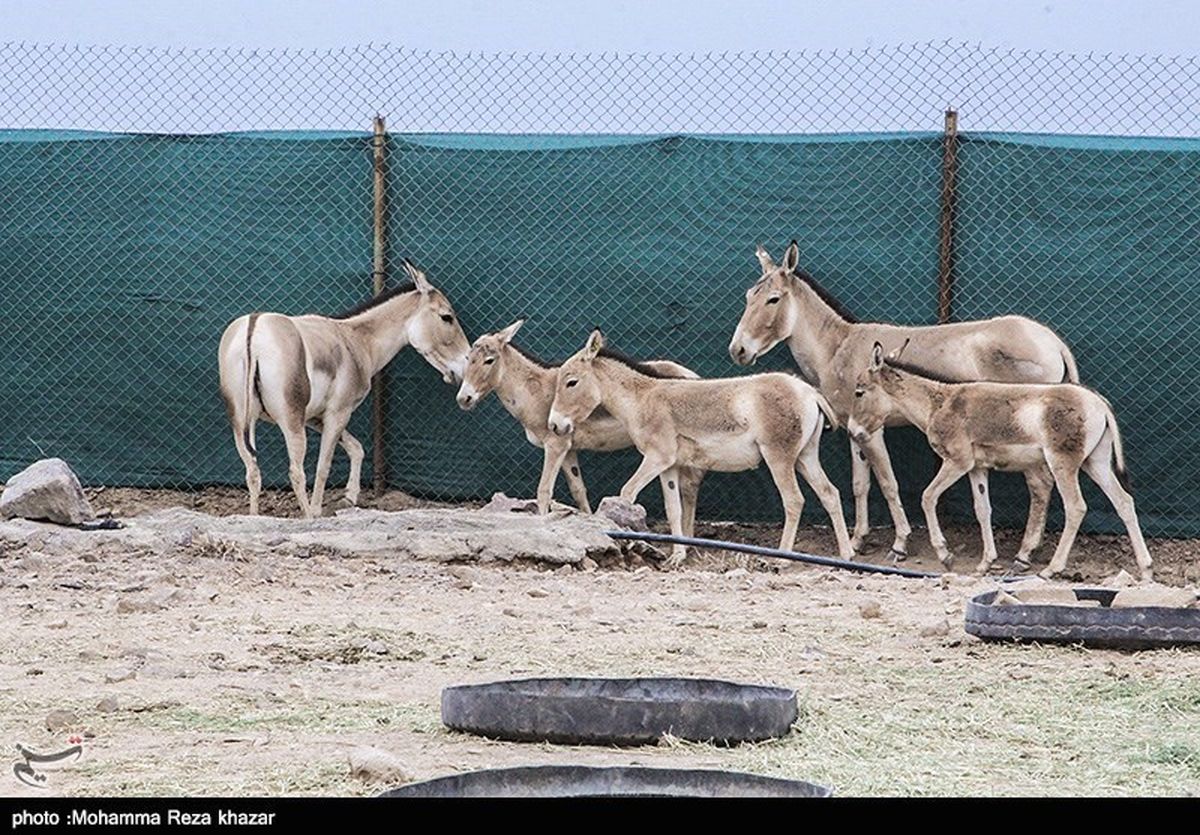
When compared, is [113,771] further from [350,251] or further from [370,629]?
[350,251]

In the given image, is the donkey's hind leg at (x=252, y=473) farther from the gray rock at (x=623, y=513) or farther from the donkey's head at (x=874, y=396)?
the donkey's head at (x=874, y=396)

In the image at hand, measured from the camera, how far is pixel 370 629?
8.76 metres

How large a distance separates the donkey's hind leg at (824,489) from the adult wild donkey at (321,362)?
2.84 m

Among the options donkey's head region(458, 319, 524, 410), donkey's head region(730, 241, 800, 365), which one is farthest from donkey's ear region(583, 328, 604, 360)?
donkey's head region(730, 241, 800, 365)

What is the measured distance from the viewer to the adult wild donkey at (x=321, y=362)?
1440 cm

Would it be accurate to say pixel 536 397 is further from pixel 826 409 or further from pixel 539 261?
pixel 826 409

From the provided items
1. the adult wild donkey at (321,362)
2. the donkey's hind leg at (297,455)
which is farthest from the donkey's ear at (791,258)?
the donkey's hind leg at (297,455)

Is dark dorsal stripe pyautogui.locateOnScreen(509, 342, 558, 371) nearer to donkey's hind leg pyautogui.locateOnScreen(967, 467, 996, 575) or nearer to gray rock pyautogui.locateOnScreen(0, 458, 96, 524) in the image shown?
donkey's hind leg pyautogui.locateOnScreen(967, 467, 996, 575)

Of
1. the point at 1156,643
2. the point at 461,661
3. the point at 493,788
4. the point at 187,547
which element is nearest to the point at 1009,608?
the point at 1156,643

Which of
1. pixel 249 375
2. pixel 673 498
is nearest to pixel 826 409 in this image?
pixel 673 498

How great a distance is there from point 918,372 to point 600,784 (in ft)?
29.7

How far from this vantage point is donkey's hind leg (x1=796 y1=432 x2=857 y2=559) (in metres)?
13.8

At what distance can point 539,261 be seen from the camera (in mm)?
15031
